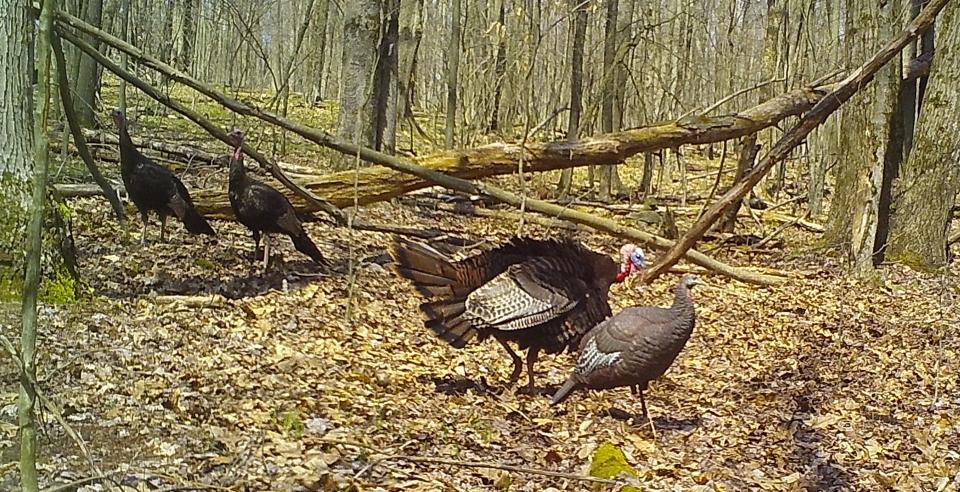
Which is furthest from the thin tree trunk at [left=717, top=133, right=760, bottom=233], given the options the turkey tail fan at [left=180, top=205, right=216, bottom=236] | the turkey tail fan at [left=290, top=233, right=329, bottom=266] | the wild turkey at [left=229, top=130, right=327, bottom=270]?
the turkey tail fan at [left=180, top=205, right=216, bottom=236]

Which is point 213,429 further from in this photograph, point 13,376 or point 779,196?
point 779,196

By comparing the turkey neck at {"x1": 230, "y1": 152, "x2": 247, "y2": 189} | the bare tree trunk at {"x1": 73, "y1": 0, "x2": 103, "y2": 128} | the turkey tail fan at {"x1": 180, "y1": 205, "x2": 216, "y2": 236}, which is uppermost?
the bare tree trunk at {"x1": 73, "y1": 0, "x2": 103, "y2": 128}

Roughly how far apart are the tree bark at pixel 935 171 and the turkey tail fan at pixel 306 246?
24.6ft

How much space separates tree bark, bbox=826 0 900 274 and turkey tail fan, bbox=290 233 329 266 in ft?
21.3

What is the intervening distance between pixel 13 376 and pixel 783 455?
4.92m

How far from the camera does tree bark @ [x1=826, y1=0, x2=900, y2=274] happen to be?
10.1 meters

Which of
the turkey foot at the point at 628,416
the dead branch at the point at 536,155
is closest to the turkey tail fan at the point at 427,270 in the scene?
the turkey foot at the point at 628,416

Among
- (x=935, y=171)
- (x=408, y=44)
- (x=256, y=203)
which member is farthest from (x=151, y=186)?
(x=408, y=44)

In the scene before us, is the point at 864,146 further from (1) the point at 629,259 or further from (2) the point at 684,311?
(2) the point at 684,311

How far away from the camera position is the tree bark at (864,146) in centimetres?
1014

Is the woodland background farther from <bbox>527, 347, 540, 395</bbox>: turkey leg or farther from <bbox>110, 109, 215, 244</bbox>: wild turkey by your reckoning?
<bbox>110, 109, 215, 244</bbox>: wild turkey

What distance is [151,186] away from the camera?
8641 millimetres

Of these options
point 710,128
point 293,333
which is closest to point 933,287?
point 710,128

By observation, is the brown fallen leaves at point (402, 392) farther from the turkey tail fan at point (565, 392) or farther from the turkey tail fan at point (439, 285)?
the turkey tail fan at point (439, 285)
